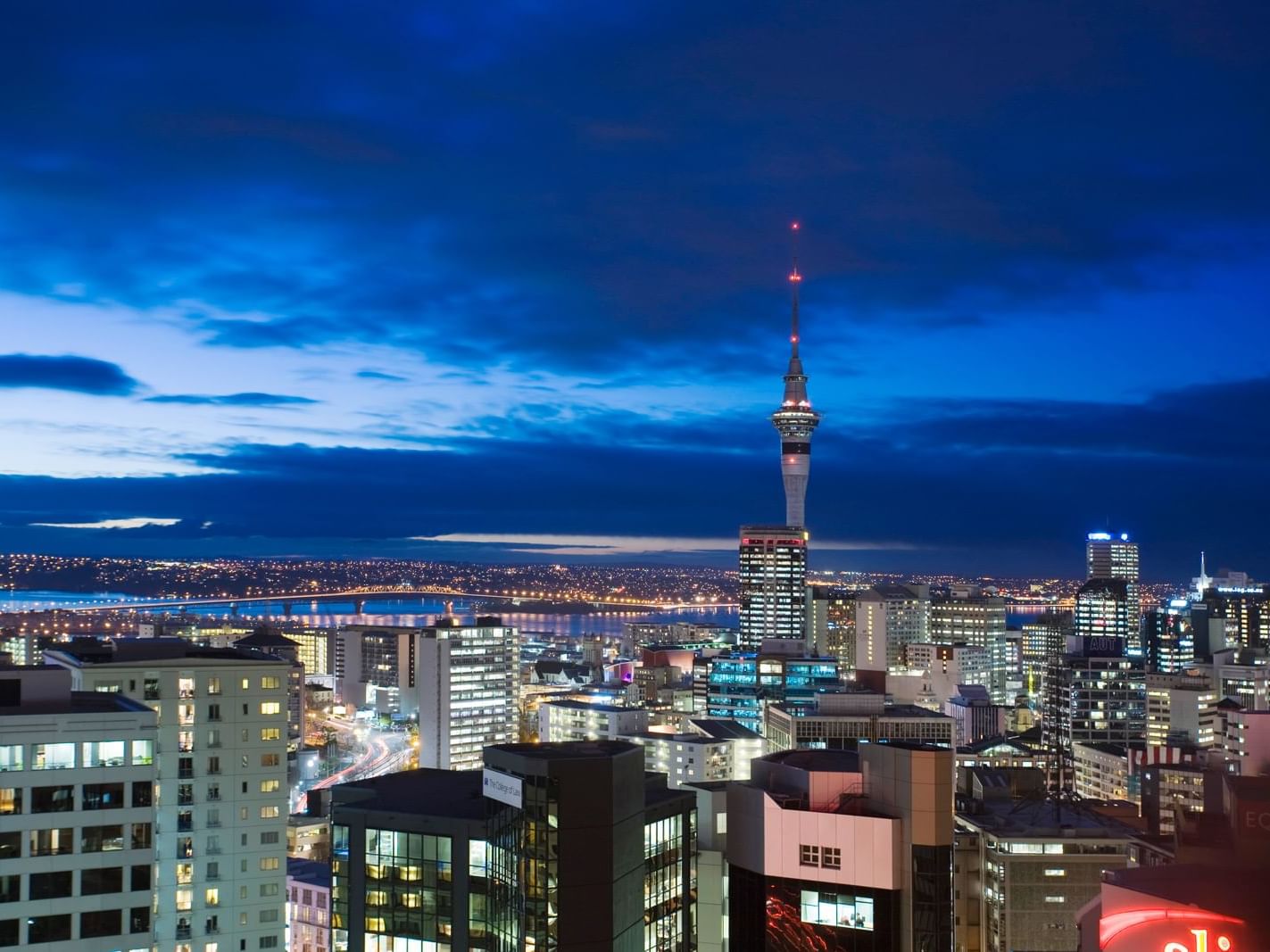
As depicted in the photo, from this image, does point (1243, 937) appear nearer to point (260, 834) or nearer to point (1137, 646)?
point (260, 834)

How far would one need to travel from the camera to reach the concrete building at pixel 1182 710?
81938 mm

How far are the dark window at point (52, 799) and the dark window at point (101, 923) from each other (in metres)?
1.52

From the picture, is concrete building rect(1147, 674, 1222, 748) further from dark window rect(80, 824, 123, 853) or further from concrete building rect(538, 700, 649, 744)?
dark window rect(80, 824, 123, 853)

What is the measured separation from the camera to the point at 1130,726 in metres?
85.4

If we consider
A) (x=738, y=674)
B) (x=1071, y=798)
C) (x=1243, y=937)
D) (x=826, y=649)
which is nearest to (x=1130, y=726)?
(x=738, y=674)

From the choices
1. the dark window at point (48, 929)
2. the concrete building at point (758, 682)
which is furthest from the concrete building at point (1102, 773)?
the dark window at point (48, 929)

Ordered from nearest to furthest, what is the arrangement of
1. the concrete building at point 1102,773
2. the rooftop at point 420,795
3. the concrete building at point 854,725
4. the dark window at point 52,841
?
the dark window at point 52,841, the rooftop at point 420,795, the concrete building at point 854,725, the concrete building at point 1102,773

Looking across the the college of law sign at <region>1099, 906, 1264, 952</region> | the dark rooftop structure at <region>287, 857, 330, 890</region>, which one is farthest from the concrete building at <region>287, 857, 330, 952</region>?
the the college of law sign at <region>1099, 906, 1264, 952</region>

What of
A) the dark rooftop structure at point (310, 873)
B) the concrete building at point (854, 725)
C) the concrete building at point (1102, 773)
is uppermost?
the concrete building at point (854, 725)

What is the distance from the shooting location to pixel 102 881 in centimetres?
1842

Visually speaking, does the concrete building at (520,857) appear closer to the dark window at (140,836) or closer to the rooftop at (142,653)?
the dark window at (140,836)

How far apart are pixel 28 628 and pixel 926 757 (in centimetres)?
13160

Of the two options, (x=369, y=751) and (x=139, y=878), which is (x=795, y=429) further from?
(x=139, y=878)

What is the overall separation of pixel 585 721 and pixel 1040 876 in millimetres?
49588
